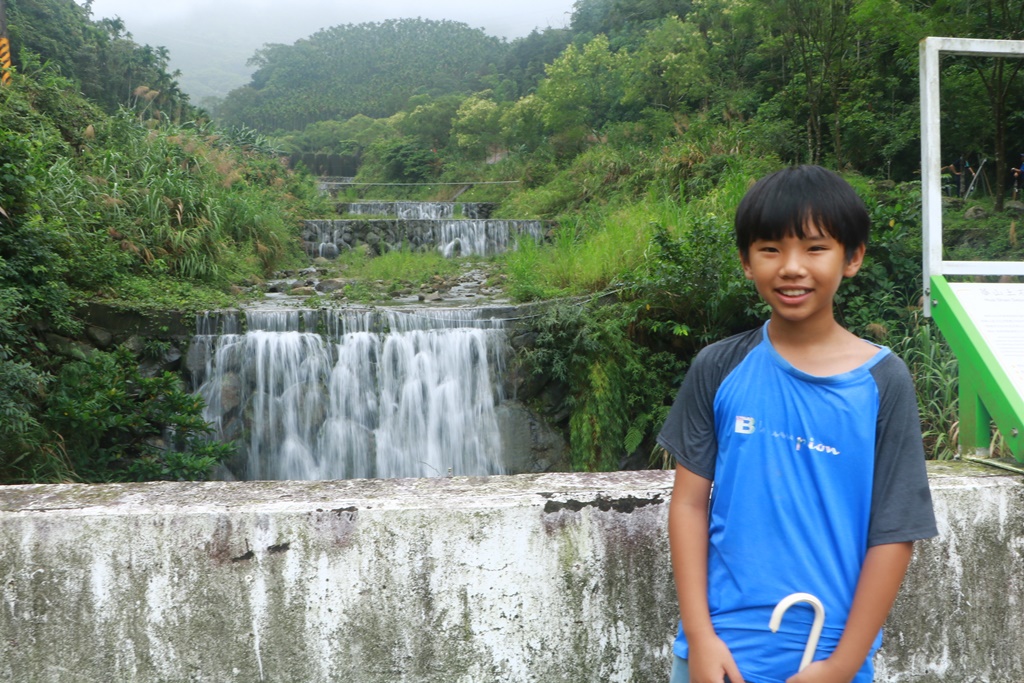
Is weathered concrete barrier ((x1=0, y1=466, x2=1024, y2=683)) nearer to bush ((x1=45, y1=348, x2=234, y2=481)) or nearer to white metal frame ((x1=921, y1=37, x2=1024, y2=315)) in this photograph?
white metal frame ((x1=921, y1=37, x2=1024, y2=315))

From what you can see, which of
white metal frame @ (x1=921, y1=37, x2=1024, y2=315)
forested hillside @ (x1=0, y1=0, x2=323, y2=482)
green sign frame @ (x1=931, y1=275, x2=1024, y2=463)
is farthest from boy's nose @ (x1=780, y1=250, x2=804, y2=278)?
forested hillside @ (x1=0, y1=0, x2=323, y2=482)

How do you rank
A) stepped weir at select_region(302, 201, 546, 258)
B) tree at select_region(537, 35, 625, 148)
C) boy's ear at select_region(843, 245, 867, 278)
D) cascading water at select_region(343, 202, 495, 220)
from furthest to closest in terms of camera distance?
tree at select_region(537, 35, 625, 148)
cascading water at select_region(343, 202, 495, 220)
stepped weir at select_region(302, 201, 546, 258)
boy's ear at select_region(843, 245, 867, 278)

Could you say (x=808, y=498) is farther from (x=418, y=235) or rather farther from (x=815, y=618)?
(x=418, y=235)

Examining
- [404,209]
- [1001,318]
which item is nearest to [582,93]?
[404,209]

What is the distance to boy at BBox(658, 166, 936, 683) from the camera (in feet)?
4.41

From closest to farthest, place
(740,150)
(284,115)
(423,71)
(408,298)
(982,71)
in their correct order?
(982,71) → (408,298) → (740,150) → (284,115) → (423,71)

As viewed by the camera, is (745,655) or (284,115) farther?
(284,115)

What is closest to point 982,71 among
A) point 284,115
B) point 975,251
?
point 975,251

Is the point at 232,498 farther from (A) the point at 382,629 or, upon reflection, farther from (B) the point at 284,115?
(B) the point at 284,115

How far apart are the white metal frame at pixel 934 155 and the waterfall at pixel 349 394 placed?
208 inches

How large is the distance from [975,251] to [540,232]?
1093cm

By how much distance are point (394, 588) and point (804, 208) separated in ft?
4.48

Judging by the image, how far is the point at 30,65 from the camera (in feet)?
47.9

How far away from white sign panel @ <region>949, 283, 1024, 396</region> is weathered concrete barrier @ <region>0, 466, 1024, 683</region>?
0.37 m
